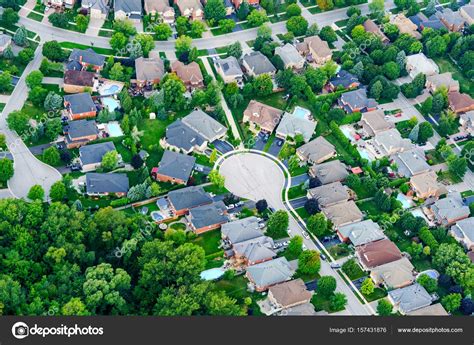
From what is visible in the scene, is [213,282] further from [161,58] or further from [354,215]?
[161,58]

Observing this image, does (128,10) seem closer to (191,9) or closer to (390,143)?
(191,9)

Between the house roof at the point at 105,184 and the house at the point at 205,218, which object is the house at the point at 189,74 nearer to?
the house roof at the point at 105,184

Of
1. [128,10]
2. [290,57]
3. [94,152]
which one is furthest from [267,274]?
[128,10]

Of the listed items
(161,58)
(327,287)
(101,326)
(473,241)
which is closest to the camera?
(101,326)

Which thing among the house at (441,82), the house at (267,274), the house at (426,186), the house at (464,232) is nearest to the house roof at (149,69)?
the house at (267,274)

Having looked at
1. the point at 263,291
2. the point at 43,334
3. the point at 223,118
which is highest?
the point at 43,334

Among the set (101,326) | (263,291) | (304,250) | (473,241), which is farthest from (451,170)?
(101,326)

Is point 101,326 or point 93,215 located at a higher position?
point 101,326
